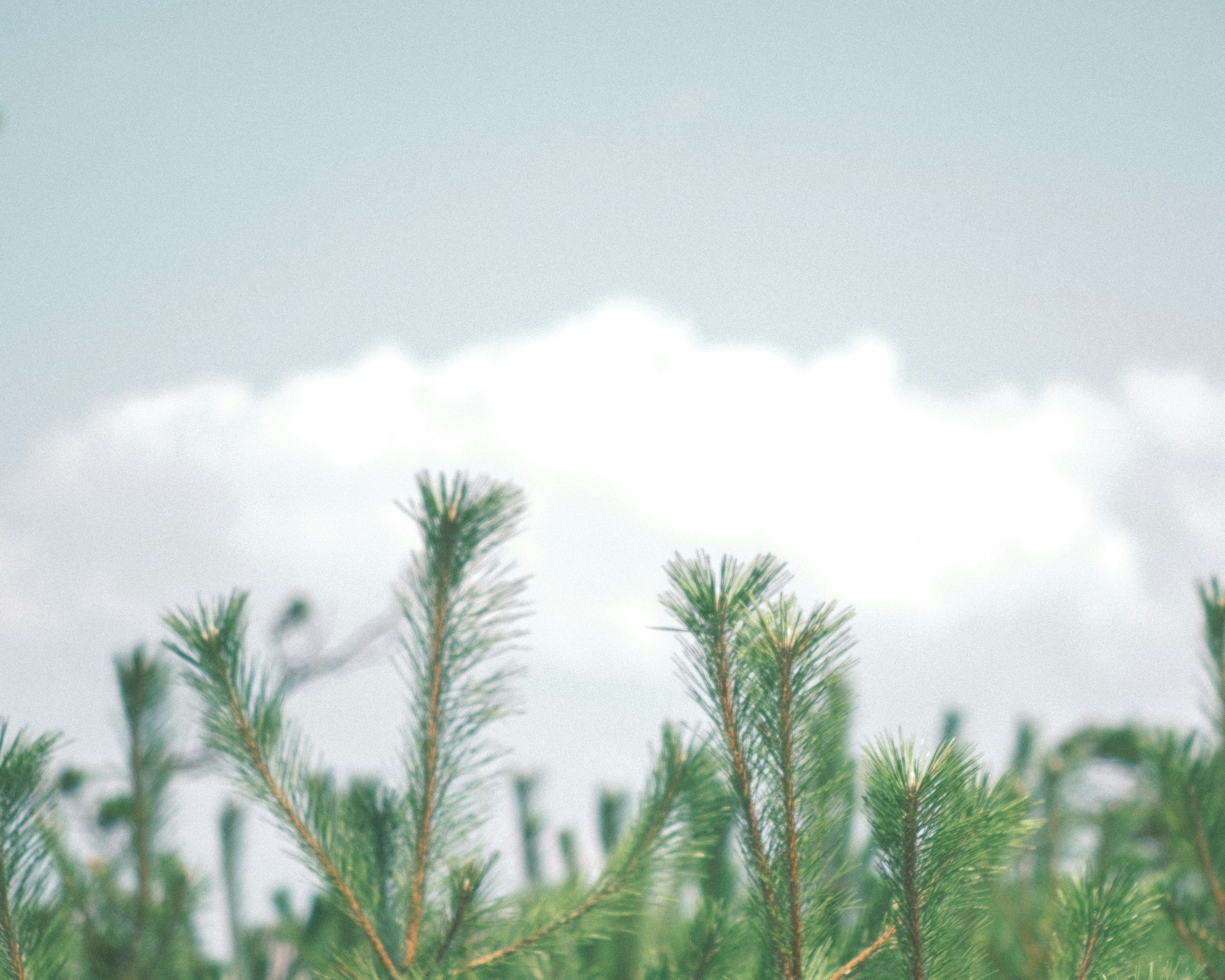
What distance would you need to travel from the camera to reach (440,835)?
1.92 m

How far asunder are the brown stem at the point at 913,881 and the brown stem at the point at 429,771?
908 mm

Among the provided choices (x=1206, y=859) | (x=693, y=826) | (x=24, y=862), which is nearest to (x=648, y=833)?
(x=693, y=826)

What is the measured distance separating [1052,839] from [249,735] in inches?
157

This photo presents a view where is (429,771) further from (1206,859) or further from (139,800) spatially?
(1206,859)

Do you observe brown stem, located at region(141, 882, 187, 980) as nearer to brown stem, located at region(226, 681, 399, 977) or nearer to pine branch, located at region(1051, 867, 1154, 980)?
brown stem, located at region(226, 681, 399, 977)

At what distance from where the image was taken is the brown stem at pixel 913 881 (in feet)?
4.99

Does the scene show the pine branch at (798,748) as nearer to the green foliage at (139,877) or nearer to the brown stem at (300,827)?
the brown stem at (300,827)

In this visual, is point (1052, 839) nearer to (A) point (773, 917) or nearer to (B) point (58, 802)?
(A) point (773, 917)

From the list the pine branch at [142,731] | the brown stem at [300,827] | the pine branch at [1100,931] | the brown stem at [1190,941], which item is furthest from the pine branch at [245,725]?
the brown stem at [1190,941]

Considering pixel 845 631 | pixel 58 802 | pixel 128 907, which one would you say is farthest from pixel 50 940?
pixel 845 631

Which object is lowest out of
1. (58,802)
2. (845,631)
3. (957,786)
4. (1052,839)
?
(1052,839)

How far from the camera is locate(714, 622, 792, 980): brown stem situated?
5.50ft

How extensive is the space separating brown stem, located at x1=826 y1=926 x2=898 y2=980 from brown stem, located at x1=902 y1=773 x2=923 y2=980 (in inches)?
3.1

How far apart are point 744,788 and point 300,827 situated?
0.89 metres
